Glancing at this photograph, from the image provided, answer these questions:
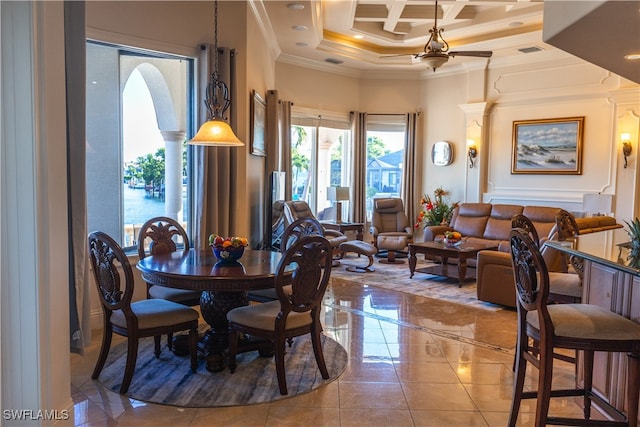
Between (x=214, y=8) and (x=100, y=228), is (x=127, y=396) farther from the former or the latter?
(x=214, y=8)

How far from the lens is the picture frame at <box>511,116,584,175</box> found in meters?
7.70

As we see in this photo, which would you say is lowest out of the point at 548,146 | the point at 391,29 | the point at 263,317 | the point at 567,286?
the point at 263,317

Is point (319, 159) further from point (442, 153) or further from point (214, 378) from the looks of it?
point (214, 378)

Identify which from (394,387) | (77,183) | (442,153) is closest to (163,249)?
(77,183)

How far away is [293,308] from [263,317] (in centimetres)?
21

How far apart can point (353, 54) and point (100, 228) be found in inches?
216

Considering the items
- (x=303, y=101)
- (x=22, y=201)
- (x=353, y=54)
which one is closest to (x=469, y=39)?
(x=353, y=54)

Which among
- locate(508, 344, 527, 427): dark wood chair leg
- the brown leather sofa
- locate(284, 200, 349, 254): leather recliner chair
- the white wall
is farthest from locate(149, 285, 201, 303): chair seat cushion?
locate(284, 200, 349, 254): leather recliner chair

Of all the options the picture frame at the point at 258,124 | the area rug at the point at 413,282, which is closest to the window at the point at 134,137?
the picture frame at the point at 258,124

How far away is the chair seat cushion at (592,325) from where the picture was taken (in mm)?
2262

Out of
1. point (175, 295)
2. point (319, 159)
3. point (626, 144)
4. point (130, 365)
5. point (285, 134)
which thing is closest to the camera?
point (130, 365)

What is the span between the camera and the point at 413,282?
654cm

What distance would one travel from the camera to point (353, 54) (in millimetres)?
8367

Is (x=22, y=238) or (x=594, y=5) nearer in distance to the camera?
(x=594, y=5)
